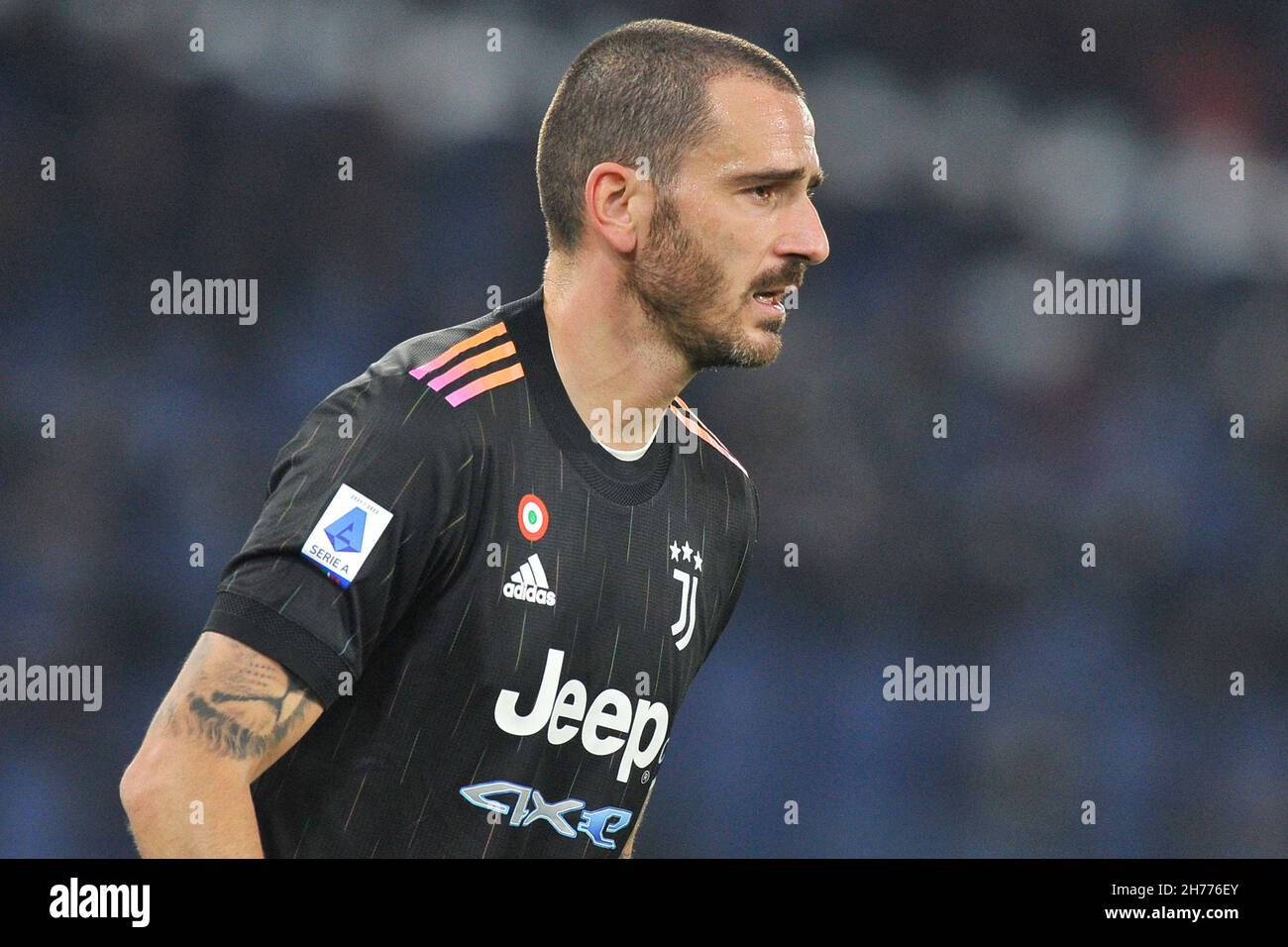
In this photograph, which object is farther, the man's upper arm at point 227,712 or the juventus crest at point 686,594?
the juventus crest at point 686,594

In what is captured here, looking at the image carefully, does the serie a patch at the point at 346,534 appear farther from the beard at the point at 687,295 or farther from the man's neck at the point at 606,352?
the beard at the point at 687,295

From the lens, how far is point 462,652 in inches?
98.8

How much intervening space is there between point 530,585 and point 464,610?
133mm

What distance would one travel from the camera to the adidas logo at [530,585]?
2562mm

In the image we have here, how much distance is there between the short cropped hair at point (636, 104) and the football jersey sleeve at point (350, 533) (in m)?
0.59

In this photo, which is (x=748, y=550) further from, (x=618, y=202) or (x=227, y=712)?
(x=227, y=712)

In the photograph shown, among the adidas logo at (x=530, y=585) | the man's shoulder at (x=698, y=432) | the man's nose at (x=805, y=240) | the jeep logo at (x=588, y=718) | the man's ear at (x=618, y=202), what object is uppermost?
the man's ear at (x=618, y=202)

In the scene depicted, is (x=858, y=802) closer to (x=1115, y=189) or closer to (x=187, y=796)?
(x=1115, y=189)

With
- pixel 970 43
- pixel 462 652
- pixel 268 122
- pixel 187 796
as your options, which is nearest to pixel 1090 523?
pixel 970 43

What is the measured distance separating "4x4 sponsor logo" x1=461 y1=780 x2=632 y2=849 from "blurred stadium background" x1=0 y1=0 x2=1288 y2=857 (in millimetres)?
2958
